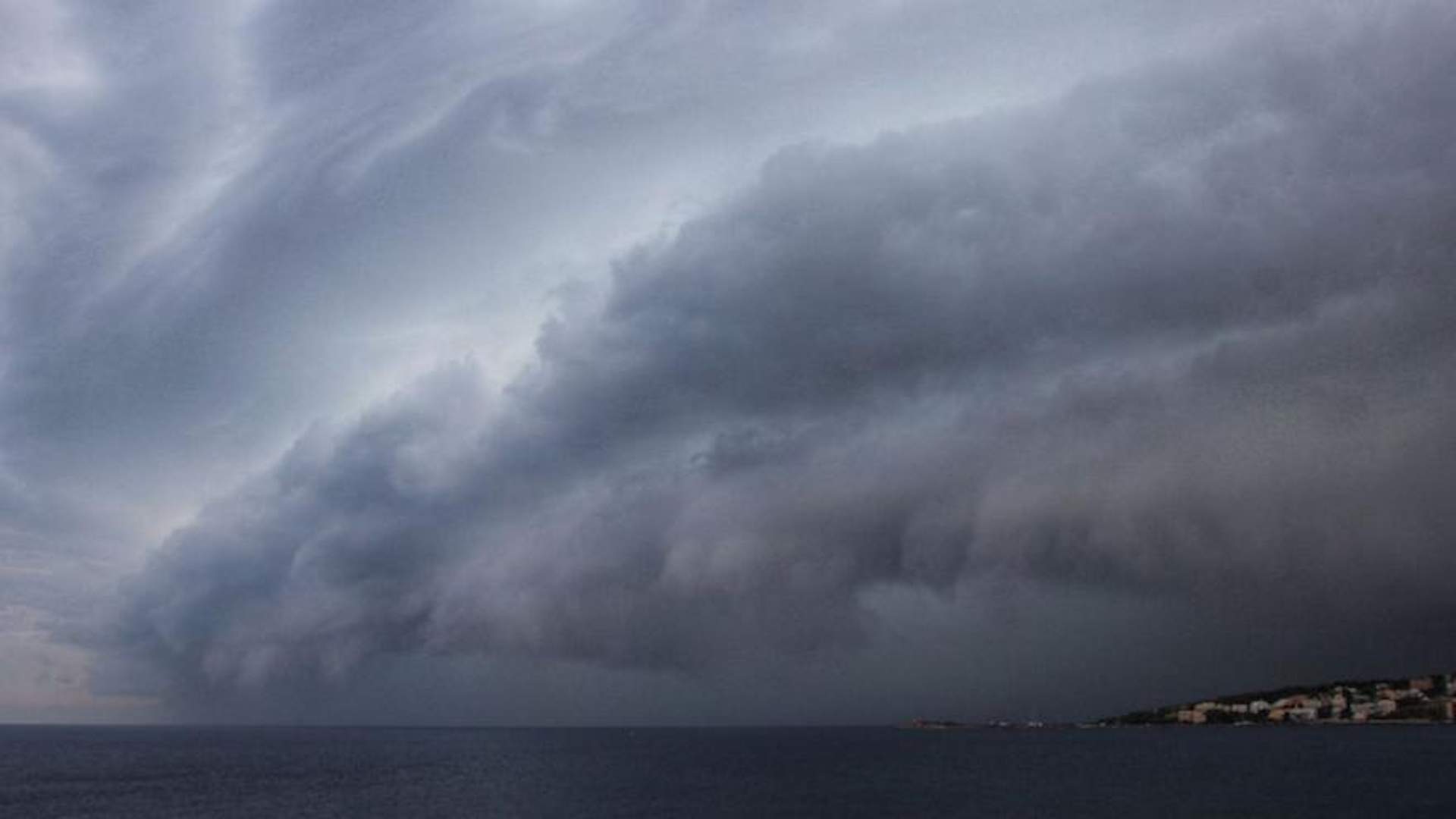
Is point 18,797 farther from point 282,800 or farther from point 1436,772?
point 1436,772

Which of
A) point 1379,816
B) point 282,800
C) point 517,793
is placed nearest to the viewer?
point 1379,816

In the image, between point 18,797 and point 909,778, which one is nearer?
point 18,797

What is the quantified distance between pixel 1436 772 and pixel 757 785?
11306 centimetres

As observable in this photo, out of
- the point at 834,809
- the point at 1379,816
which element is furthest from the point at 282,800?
the point at 1379,816

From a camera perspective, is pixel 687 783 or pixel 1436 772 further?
pixel 687 783

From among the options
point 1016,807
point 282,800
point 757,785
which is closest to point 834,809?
point 1016,807

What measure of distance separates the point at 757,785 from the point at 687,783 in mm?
14349

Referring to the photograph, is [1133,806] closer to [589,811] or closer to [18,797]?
[589,811]

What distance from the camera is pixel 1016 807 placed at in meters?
136

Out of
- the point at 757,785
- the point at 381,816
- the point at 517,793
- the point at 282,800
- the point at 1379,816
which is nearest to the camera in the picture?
the point at 1379,816

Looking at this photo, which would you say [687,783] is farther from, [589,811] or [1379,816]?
[1379,816]

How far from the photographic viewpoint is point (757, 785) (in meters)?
181

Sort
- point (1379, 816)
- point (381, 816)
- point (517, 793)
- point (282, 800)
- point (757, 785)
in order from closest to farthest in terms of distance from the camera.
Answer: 1. point (1379, 816)
2. point (381, 816)
3. point (282, 800)
4. point (517, 793)
5. point (757, 785)

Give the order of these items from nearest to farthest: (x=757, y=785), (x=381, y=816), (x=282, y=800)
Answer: (x=381, y=816) → (x=282, y=800) → (x=757, y=785)
